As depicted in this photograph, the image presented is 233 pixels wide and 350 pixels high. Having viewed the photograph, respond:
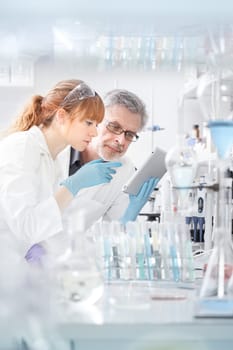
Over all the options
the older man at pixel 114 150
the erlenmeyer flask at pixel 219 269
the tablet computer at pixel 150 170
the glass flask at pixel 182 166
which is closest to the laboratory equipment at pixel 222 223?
the erlenmeyer flask at pixel 219 269

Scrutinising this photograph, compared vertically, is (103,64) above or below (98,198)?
above

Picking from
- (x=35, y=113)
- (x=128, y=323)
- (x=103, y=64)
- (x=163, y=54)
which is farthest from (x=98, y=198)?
(x=128, y=323)

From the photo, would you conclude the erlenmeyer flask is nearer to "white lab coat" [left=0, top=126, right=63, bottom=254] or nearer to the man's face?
"white lab coat" [left=0, top=126, right=63, bottom=254]

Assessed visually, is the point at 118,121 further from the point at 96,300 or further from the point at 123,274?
the point at 96,300

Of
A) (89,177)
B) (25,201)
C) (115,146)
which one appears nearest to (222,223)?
(25,201)

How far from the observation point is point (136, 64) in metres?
2.10

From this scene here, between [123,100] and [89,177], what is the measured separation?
0.39m

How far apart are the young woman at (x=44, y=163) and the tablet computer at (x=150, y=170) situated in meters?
0.26

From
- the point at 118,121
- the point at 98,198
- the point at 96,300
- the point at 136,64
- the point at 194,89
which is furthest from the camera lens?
the point at 98,198

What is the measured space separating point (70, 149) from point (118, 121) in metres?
0.42

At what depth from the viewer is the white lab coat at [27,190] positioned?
2.00 meters

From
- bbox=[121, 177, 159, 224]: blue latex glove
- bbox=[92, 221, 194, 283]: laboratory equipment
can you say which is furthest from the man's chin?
bbox=[92, 221, 194, 283]: laboratory equipment

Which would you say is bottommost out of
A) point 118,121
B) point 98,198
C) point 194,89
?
point 98,198

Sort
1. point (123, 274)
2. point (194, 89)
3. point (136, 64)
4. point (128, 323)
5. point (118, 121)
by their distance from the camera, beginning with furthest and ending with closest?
point (118, 121) → point (136, 64) → point (194, 89) → point (123, 274) → point (128, 323)
